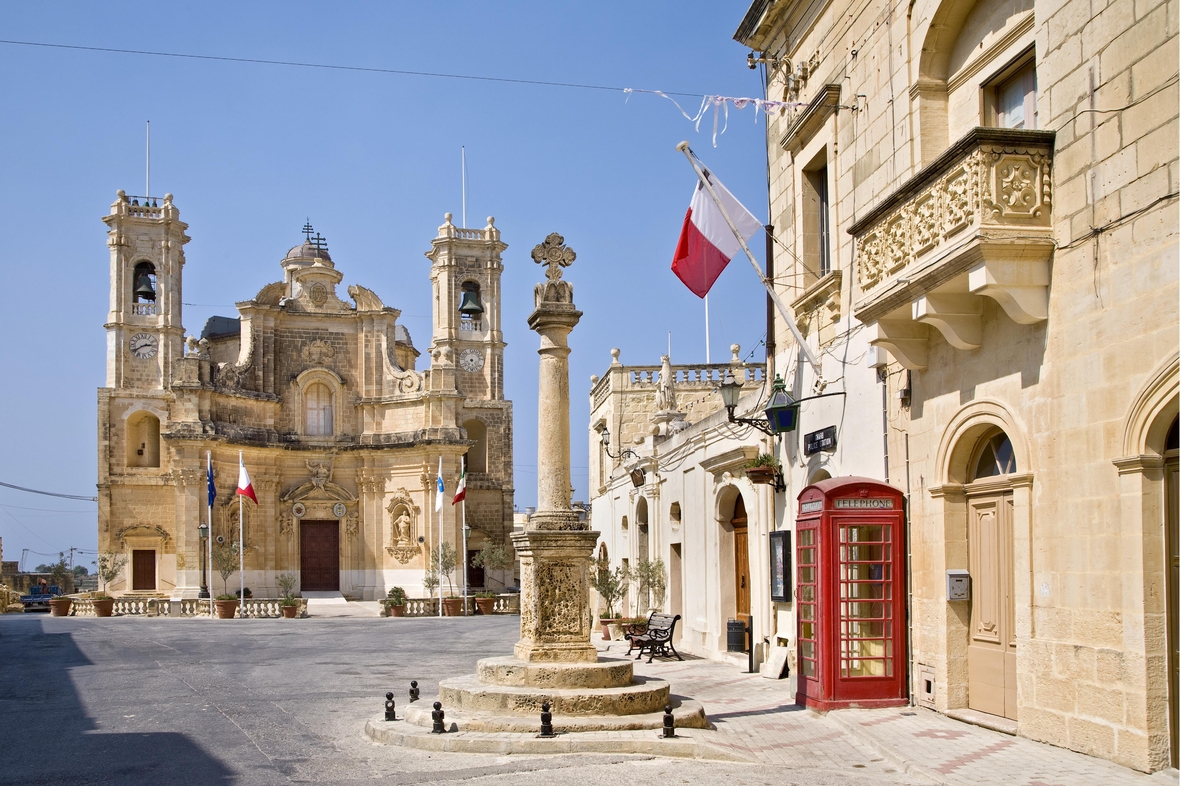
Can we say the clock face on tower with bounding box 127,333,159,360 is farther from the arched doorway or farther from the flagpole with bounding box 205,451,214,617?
the arched doorway

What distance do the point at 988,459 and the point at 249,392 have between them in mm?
42631

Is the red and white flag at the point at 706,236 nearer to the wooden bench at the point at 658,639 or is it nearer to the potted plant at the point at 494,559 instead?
the wooden bench at the point at 658,639

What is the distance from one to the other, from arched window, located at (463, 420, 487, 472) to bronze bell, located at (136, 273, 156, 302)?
15.3 metres

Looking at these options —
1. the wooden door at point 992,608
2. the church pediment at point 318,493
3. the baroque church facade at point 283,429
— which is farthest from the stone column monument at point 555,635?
the church pediment at point 318,493

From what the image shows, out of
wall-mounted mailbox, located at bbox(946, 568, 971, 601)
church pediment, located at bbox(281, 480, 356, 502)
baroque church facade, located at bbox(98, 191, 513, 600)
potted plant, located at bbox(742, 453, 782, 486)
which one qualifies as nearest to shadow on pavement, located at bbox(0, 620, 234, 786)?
wall-mounted mailbox, located at bbox(946, 568, 971, 601)

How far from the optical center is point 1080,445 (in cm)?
895

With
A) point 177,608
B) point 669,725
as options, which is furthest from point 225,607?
point 669,725

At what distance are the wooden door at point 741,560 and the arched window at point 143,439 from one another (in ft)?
124

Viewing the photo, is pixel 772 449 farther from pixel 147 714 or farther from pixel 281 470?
pixel 281 470

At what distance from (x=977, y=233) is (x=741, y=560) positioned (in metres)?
11.1

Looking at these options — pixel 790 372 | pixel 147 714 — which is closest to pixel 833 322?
pixel 790 372

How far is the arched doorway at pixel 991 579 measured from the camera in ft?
34.0

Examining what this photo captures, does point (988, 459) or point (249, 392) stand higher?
point (249, 392)

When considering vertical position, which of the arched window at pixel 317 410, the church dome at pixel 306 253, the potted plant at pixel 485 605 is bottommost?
the potted plant at pixel 485 605
